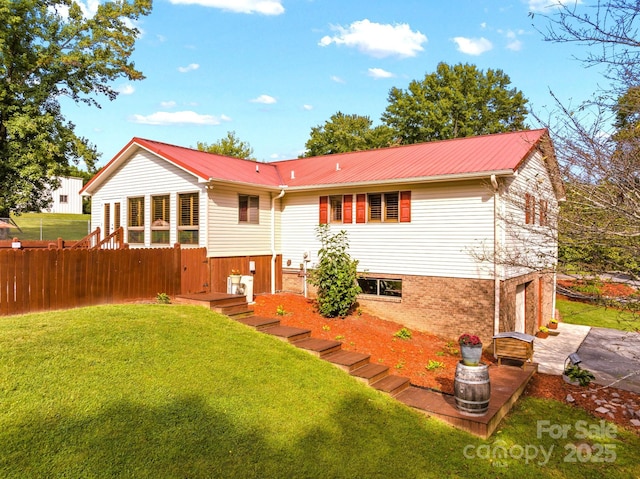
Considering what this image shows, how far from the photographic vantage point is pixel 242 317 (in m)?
9.81

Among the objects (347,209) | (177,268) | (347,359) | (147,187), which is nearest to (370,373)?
(347,359)

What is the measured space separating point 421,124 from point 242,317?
30750mm

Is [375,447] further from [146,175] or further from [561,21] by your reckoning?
[146,175]

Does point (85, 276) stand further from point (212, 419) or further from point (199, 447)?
point (199, 447)

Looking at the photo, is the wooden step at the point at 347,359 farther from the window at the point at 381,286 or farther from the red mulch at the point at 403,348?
the window at the point at 381,286

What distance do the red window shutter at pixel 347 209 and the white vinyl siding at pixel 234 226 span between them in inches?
105

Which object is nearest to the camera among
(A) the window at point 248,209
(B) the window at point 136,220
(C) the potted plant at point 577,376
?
(C) the potted plant at point 577,376

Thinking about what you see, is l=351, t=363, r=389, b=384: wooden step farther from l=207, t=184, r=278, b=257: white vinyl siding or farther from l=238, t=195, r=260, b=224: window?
l=238, t=195, r=260, b=224: window

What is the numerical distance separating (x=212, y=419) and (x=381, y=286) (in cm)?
861

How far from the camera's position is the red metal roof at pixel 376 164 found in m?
11.5

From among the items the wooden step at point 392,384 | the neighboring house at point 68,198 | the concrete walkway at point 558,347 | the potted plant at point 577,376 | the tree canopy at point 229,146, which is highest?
the tree canopy at point 229,146

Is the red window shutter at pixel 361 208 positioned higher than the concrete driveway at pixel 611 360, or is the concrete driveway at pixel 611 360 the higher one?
the red window shutter at pixel 361 208

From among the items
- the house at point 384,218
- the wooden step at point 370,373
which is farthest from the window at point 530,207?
the wooden step at point 370,373

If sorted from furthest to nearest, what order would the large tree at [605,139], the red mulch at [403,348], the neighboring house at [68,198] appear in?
the neighboring house at [68,198]
the red mulch at [403,348]
the large tree at [605,139]
